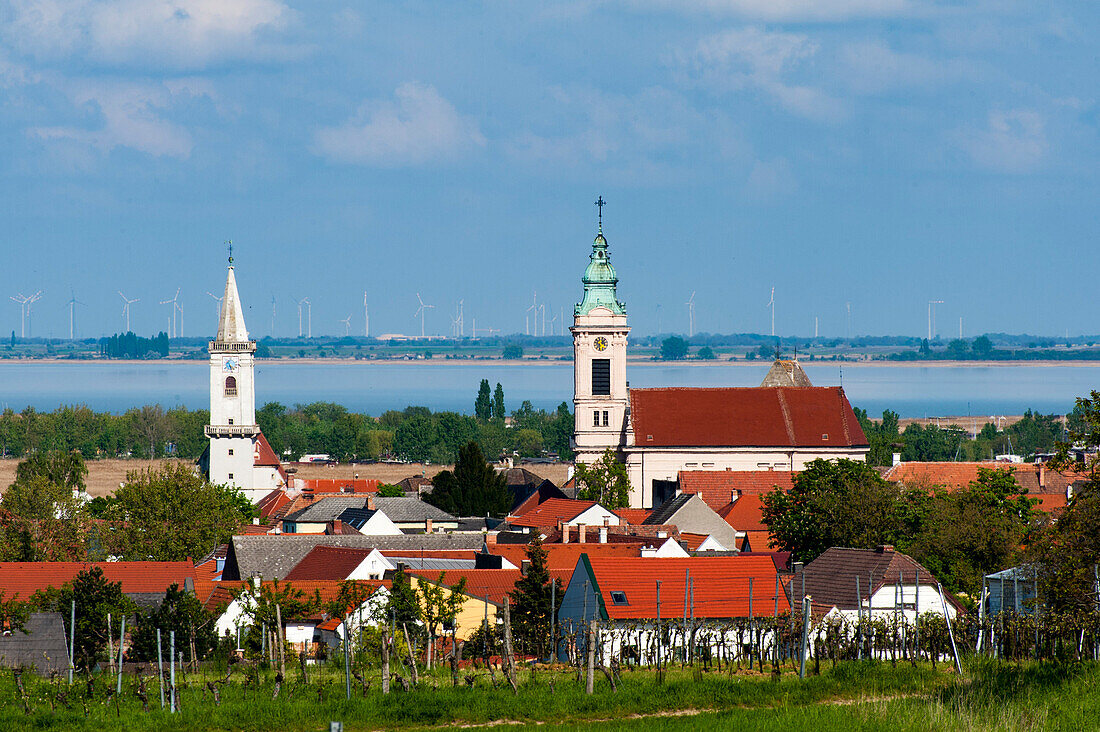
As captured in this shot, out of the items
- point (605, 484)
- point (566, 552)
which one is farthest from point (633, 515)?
point (566, 552)

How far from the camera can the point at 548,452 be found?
149m

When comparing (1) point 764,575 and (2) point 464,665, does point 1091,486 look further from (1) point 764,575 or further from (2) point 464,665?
(1) point 764,575

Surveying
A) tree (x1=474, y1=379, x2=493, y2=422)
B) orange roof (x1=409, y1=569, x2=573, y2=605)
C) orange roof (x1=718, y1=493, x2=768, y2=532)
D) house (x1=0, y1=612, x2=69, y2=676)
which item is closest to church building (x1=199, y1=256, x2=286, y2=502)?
orange roof (x1=718, y1=493, x2=768, y2=532)

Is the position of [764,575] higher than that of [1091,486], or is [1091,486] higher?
[1091,486]

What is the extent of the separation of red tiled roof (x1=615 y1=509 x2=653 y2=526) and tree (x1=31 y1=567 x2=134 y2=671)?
30439mm

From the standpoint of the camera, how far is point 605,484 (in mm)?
71188

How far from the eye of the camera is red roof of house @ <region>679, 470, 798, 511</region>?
6881 centimetres

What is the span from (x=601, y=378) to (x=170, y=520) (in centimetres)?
2708

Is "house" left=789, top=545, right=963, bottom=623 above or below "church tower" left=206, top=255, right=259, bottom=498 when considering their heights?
below

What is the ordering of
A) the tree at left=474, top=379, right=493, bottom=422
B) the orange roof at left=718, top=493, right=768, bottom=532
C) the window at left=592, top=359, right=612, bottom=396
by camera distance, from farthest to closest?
1. the tree at left=474, top=379, right=493, bottom=422
2. the window at left=592, top=359, right=612, bottom=396
3. the orange roof at left=718, top=493, right=768, bottom=532

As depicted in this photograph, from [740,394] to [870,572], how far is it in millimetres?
38972

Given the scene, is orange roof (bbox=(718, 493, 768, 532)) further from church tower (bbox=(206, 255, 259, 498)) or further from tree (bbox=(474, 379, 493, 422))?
tree (bbox=(474, 379, 493, 422))

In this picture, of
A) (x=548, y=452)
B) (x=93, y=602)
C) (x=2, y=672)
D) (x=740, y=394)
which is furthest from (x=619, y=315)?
(x=548, y=452)

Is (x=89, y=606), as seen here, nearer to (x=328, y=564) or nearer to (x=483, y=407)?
(x=328, y=564)
